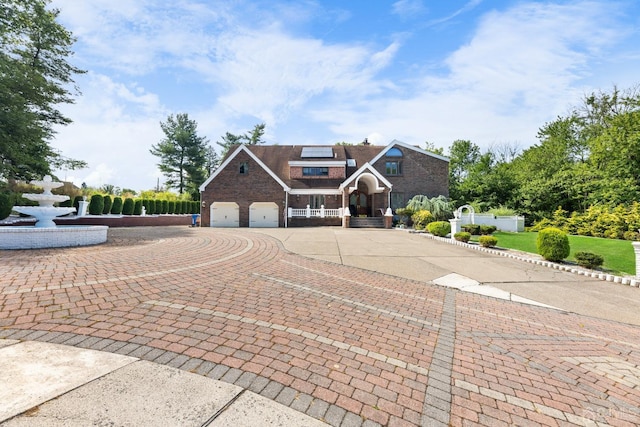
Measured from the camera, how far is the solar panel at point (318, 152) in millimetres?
28219

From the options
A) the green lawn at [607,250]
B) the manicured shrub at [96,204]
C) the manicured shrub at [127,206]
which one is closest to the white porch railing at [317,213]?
the green lawn at [607,250]

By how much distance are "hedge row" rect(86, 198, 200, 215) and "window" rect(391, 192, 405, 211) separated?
24.0m

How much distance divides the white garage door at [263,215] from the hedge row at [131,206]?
34.7 feet

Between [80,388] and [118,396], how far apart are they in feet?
1.27

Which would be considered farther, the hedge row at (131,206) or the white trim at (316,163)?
the white trim at (316,163)

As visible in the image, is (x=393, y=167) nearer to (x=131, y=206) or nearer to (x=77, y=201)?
(x=131, y=206)

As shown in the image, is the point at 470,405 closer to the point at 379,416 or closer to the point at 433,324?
the point at 379,416

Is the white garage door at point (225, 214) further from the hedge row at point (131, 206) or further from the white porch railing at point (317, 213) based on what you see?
the hedge row at point (131, 206)

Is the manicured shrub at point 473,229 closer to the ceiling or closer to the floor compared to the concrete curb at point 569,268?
closer to the ceiling

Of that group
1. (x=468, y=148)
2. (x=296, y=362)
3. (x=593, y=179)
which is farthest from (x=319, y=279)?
(x=468, y=148)

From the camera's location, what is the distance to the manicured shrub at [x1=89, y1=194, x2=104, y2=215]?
2116 centimetres

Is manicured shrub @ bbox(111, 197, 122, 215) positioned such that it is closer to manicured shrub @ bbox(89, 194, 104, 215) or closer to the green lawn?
manicured shrub @ bbox(89, 194, 104, 215)

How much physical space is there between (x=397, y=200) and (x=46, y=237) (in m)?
24.9

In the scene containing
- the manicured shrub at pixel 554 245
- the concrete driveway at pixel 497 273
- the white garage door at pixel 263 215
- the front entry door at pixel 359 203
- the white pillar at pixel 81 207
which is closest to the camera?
the concrete driveway at pixel 497 273
